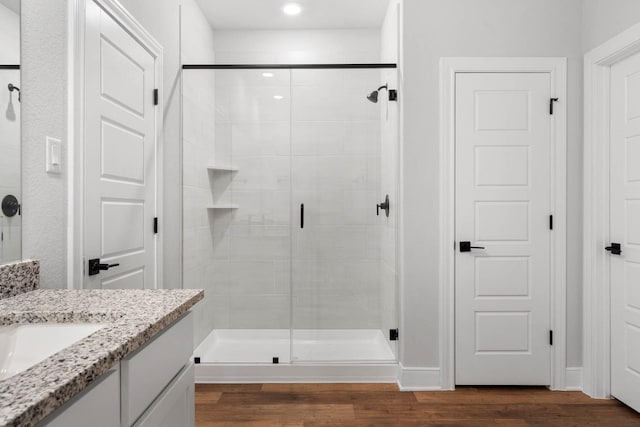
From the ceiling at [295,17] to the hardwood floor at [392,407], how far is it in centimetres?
301

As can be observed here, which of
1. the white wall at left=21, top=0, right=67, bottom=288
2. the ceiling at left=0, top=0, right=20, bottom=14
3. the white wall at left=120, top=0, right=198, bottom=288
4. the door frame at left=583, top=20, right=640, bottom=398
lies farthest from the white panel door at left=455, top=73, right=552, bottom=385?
the ceiling at left=0, top=0, right=20, bottom=14

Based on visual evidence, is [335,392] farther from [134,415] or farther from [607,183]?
[607,183]

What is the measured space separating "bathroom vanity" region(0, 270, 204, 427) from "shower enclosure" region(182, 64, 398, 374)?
1775 millimetres

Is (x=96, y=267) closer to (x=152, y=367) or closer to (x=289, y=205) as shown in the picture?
(x=152, y=367)

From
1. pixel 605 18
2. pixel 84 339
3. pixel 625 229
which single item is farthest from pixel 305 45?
pixel 84 339

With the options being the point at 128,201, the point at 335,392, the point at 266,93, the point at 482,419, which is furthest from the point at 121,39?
the point at 482,419

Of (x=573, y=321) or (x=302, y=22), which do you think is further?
(x=302, y=22)

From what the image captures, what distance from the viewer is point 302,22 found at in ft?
12.5

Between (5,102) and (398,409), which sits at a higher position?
(5,102)

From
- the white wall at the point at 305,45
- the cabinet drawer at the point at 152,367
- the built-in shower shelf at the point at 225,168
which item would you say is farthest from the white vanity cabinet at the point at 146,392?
the white wall at the point at 305,45

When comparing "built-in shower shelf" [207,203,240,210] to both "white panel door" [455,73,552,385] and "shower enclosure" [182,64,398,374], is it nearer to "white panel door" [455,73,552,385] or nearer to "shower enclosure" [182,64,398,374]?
"shower enclosure" [182,64,398,374]

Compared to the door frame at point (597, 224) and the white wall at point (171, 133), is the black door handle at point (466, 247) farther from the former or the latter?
the white wall at point (171, 133)

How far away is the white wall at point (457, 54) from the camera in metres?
2.76

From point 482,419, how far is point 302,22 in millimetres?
3452
